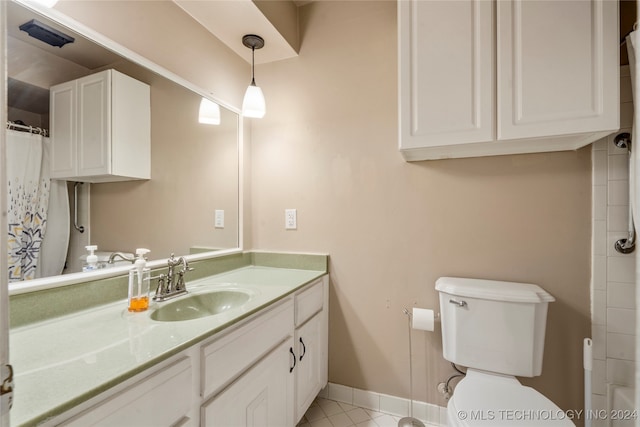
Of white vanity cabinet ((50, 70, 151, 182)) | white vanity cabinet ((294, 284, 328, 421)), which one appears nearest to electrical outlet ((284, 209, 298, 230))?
white vanity cabinet ((294, 284, 328, 421))

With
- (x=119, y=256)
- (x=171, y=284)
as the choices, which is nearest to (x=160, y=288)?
(x=171, y=284)

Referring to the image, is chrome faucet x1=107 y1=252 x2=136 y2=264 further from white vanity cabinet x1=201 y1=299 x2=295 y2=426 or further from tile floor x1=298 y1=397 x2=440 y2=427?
tile floor x1=298 y1=397 x2=440 y2=427

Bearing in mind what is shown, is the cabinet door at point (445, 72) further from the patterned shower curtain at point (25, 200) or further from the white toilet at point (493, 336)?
the patterned shower curtain at point (25, 200)

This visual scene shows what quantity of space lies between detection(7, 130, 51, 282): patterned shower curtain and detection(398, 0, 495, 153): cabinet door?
139 centimetres

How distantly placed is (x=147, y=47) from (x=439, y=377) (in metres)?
2.19

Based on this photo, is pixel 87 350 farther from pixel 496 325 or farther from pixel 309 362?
pixel 496 325

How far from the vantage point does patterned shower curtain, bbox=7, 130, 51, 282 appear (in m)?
0.86

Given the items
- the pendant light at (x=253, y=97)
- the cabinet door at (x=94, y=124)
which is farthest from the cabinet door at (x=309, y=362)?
the pendant light at (x=253, y=97)

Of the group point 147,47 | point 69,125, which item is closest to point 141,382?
point 69,125

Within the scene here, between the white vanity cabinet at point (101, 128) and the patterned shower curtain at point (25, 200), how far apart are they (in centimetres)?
5

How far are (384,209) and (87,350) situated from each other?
1.39 metres

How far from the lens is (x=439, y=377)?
154 centimetres

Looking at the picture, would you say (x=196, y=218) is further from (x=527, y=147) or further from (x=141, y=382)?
(x=527, y=147)

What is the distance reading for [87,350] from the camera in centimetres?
73
